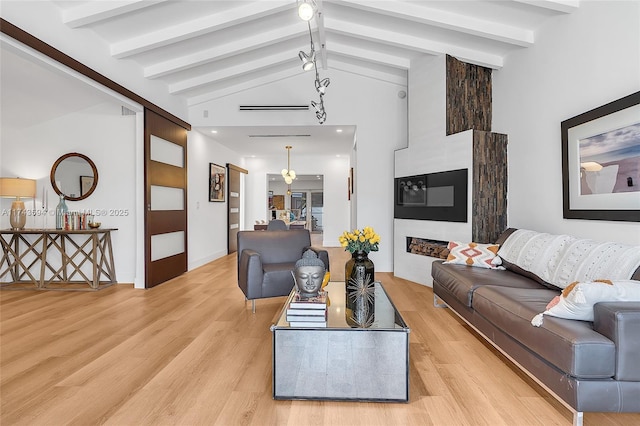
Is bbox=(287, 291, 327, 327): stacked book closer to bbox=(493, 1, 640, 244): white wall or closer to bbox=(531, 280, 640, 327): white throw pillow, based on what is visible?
bbox=(531, 280, 640, 327): white throw pillow

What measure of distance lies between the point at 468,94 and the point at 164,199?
4.41m

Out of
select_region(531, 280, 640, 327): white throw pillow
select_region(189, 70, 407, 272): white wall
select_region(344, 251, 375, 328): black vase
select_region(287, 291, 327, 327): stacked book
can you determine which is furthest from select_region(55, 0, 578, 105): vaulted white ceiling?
select_region(287, 291, 327, 327): stacked book

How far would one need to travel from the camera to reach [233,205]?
8727mm

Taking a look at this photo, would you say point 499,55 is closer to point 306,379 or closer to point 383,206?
point 383,206

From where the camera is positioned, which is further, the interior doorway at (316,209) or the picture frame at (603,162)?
the interior doorway at (316,209)

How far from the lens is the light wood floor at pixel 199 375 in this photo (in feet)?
5.98

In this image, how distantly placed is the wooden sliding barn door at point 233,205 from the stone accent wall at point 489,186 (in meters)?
5.36

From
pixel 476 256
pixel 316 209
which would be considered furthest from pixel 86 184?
pixel 316 209

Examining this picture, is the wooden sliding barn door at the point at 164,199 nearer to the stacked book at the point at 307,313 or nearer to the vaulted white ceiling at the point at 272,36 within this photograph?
the vaulted white ceiling at the point at 272,36

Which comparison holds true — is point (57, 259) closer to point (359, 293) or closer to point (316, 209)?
point (359, 293)

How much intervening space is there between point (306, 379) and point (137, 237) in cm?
373

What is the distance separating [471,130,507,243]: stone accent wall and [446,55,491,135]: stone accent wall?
449 mm

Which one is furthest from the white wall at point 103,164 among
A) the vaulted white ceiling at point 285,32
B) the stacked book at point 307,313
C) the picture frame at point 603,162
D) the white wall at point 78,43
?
the picture frame at point 603,162

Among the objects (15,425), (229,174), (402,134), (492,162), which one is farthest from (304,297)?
(229,174)
